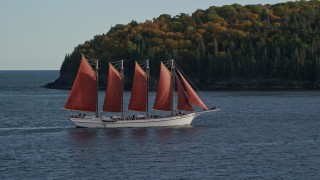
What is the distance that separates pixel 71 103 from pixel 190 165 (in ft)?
125

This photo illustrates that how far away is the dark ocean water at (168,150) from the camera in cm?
7306

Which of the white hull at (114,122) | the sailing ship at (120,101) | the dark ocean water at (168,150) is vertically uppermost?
the sailing ship at (120,101)

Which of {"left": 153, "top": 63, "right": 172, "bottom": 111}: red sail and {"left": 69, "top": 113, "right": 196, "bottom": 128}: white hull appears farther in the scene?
{"left": 153, "top": 63, "right": 172, "bottom": 111}: red sail

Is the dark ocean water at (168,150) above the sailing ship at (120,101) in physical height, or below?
below

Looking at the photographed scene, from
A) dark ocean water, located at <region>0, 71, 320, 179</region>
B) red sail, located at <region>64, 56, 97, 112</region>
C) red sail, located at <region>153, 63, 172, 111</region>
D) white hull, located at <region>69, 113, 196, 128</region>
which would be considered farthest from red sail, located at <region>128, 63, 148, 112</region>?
dark ocean water, located at <region>0, 71, 320, 179</region>

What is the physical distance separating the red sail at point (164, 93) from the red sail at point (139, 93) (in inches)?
77.3

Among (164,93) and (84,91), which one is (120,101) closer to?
(84,91)

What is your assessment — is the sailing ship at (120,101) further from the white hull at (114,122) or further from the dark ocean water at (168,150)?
the dark ocean water at (168,150)

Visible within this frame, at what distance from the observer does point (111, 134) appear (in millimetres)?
102188

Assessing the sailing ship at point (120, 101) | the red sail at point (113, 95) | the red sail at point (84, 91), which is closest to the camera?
the sailing ship at point (120, 101)

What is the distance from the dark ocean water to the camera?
73.1 m

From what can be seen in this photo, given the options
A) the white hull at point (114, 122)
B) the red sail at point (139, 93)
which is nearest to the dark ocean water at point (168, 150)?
the white hull at point (114, 122)

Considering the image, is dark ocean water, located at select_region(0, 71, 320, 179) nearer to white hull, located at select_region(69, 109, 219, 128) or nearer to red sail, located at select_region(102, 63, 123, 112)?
white hull, located at select_region(69, 109, 219, 128)

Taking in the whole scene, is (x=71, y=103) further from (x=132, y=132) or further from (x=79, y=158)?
(x=79, y=158)
